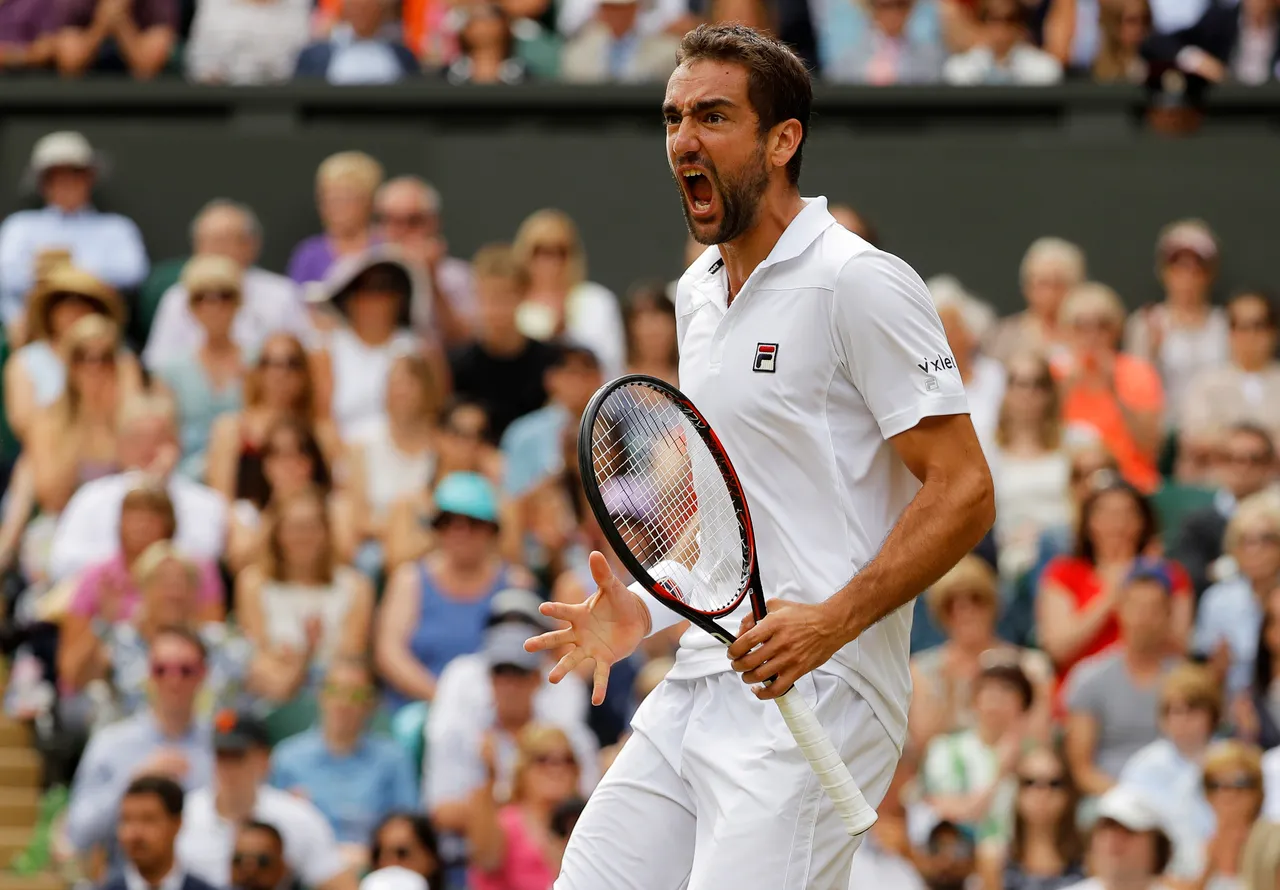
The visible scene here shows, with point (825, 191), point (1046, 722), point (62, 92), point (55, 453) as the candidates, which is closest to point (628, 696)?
point (1046, 722)

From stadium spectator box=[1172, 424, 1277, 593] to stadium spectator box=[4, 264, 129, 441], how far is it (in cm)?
474

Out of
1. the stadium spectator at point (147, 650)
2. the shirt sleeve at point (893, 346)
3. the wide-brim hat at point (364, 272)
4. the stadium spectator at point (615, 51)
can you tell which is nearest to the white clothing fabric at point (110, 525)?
the stadium spectator at point (147, 650)

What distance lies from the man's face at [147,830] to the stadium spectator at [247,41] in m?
5.28

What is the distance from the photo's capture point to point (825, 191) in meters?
11.5

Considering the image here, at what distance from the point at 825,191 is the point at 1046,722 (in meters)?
4.13

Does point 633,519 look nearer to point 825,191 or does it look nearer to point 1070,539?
point 1070,539

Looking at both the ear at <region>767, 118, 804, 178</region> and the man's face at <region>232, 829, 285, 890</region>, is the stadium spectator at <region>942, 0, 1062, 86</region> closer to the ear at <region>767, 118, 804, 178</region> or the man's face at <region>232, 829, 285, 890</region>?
the man's face at <region>232, 829, 285, 890</region>

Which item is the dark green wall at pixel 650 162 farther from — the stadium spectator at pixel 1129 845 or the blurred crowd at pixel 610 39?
the stadium spectator at pixel 1129 845

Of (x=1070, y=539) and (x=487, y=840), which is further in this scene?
(x=1070, y=539)

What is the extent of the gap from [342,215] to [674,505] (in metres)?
6.85

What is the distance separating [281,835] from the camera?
7473mm

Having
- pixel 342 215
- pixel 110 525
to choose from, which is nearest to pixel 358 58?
pixel 342 215

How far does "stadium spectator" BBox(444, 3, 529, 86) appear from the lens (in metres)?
11.5

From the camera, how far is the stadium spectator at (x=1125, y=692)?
318 inches
